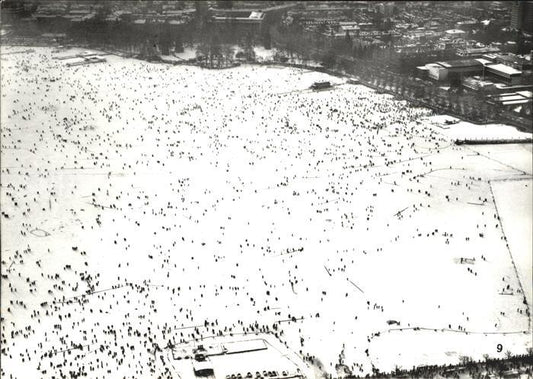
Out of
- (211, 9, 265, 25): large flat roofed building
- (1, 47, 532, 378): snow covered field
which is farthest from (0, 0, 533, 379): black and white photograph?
(211, 9, 265, 25): large flat roofed building

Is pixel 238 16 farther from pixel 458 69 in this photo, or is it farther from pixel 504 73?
pixel 504 73

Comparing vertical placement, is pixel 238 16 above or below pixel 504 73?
above

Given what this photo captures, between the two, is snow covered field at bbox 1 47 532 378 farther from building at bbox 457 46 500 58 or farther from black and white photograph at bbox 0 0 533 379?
building at bbox 457 46 500 58

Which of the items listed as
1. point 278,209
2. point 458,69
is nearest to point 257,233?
point 278,209

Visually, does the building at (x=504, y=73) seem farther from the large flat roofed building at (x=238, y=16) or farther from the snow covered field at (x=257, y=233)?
the large flat roofed building at (x=238, y=16)

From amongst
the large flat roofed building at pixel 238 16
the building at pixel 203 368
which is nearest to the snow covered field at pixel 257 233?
the building at pixel 203 368

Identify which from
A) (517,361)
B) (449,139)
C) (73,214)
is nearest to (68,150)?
(73,214)

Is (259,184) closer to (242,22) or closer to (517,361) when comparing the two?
(517,361)
